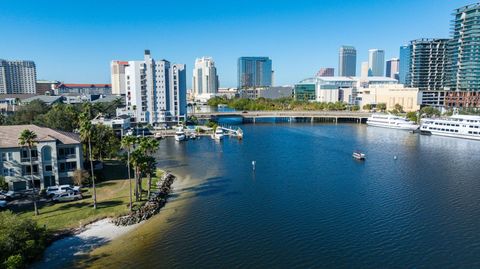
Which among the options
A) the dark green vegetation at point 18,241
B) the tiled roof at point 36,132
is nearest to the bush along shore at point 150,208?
the dark green vegetation at point 18,241

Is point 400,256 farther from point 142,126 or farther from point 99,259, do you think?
point 142,126

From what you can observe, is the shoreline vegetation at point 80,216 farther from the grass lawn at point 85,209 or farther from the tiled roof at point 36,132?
the tiled roof at point 36,132

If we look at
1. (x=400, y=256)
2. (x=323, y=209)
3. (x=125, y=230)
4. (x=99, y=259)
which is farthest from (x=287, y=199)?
(x=99, y=259)

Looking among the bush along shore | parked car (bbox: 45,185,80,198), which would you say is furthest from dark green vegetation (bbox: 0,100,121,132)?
the bush along shore

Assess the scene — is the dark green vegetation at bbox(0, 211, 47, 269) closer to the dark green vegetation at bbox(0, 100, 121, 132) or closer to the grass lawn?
the grass lawn

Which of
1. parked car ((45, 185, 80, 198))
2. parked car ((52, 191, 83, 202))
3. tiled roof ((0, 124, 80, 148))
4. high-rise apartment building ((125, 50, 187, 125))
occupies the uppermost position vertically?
high-rise apartment building ((125, 50, 187, 125))

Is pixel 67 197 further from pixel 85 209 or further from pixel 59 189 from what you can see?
pixel 85 209

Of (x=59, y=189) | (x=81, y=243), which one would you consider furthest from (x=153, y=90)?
(x=81, y=243)

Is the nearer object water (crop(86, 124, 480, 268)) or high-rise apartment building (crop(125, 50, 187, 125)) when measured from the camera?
water (crop(86, 124, 480, 268))
